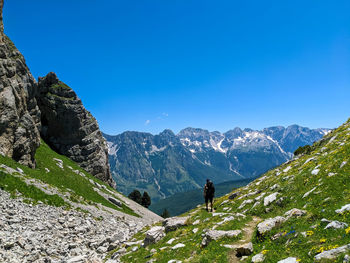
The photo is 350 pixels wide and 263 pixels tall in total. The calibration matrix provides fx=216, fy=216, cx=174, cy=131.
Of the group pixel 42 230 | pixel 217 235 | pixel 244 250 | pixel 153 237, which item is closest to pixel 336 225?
pixel 244 250

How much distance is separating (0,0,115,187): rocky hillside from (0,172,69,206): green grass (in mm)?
18186

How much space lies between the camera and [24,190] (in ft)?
93.2

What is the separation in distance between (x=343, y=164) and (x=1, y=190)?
3412cm

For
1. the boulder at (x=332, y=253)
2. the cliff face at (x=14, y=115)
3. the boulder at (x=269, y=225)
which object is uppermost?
the cliff face at (x=14, y=115)

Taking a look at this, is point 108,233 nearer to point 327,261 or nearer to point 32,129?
point 327,261

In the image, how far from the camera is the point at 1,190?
2523 centimetres

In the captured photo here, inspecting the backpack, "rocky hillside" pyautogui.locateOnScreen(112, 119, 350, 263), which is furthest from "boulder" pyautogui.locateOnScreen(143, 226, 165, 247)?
the backpack

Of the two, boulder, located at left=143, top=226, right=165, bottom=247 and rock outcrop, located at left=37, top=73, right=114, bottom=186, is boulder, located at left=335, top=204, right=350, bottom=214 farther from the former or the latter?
rock outcrop, located at left=37, top=73, right=114, bottom=186

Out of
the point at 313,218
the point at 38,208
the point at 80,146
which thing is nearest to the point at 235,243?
the point at 313,218

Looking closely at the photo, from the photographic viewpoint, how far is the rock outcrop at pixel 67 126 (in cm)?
8200

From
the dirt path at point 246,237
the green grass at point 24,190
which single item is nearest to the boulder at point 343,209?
the dirt path at point 246,237

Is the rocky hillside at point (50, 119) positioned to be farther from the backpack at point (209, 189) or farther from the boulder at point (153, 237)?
the backpack at point (209, 189)

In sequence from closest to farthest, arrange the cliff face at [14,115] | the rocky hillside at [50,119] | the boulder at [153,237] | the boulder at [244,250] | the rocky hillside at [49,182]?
the boulder at [244,250]
the rocky hillside at [49,182]
the boulder at [153,237]
the cliff face at [14,115]
the rocky hillside at [50,119]

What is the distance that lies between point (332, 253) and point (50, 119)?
301 ft
